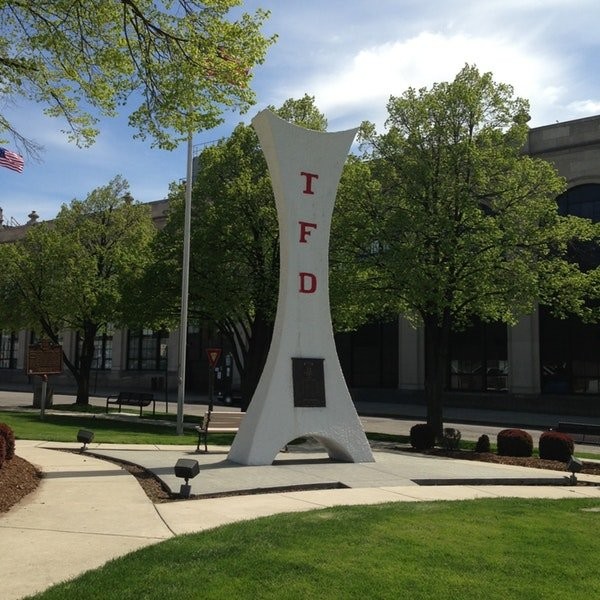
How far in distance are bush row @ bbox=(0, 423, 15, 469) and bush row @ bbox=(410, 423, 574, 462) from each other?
35.3ft

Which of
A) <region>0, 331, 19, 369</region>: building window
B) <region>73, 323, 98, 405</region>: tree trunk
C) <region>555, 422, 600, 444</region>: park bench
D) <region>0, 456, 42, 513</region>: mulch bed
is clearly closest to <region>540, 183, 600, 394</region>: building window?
<region>555, 422, 600, 444</region>: park bench

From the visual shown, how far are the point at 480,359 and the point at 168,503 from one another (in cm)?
3077

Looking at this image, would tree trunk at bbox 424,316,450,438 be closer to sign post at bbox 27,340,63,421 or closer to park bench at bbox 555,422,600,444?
park bench at bbox 555,422,600,444

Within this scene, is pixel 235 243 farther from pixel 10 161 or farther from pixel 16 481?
pixel 16 481

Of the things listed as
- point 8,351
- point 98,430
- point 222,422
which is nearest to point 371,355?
point 98,430

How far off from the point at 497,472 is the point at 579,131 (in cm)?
2587

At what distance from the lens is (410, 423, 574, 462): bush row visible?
51.5 feet

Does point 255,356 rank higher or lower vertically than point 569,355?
lower

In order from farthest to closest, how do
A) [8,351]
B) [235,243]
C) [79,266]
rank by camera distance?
[8,351] < [79,266] < [235,243]

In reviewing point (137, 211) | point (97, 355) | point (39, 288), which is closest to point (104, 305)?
point (39, 288)

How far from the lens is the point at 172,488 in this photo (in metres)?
9.38

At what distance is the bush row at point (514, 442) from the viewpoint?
Result: 15.7 m

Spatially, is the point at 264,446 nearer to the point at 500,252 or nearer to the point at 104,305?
the point at 500,252

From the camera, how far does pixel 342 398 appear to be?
13359mm
